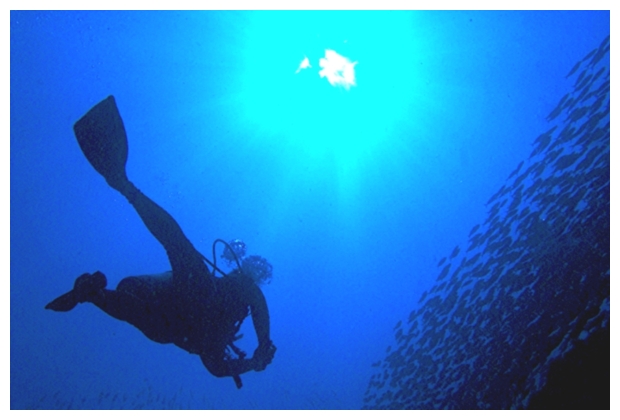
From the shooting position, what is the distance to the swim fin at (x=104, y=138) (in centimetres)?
360

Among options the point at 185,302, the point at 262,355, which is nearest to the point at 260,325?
the point at 262,355

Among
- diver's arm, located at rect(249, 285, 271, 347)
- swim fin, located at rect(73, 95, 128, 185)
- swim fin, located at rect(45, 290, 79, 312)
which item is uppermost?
swim fin, located at rect(73, 95, 128, 185)

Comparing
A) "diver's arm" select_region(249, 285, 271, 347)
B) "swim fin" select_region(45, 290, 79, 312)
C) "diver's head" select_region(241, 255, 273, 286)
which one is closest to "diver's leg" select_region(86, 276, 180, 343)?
"swim fin" select_region(45, 290, 79, 312)

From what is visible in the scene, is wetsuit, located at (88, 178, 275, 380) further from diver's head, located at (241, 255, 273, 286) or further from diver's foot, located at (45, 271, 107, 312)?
diver's head, located at (241, 255, 273, 286)

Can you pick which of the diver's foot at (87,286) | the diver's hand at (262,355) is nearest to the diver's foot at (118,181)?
the diver's foot at (87,286)

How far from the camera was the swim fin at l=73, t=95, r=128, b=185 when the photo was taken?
142 inches

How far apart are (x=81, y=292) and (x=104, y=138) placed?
1.57 metres

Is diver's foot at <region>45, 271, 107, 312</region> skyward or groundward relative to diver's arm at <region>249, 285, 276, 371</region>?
groundward

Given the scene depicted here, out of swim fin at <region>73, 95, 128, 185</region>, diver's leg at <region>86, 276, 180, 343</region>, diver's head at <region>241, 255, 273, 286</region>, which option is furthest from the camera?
diver's head at <region>241, 255, 273, 286</region>

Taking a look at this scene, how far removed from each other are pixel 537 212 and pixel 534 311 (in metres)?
3.28

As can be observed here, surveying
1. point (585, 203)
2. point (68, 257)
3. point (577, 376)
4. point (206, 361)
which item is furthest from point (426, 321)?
point (68, 257)

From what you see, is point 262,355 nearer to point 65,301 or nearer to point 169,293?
point 169,293

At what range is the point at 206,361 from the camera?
4.95 m

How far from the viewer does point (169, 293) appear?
4152 mm
